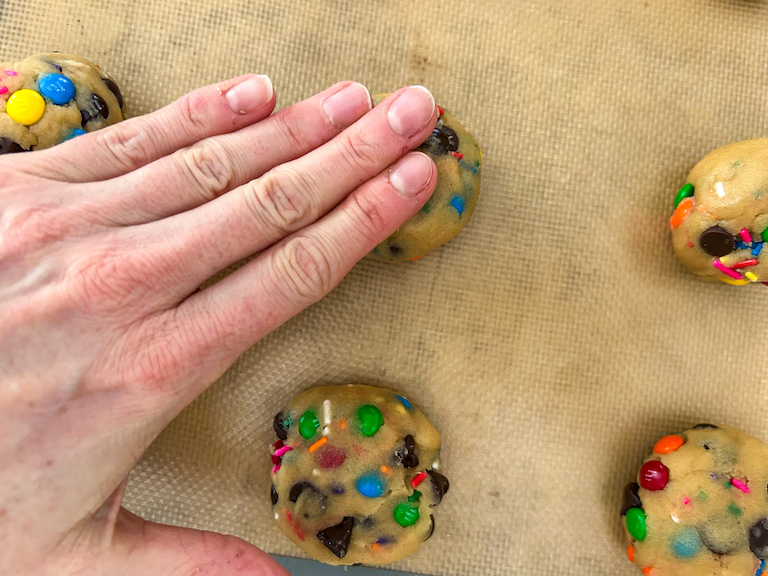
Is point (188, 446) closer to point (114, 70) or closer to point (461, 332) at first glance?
point (461, 332)

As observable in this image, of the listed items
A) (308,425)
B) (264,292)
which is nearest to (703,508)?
(308,425)

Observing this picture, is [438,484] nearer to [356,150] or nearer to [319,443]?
[319,443]

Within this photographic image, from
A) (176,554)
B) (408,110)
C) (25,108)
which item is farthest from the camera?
(25,108)

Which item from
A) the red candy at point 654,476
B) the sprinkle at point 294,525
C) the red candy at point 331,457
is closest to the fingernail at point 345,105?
the red candy at point 331,457

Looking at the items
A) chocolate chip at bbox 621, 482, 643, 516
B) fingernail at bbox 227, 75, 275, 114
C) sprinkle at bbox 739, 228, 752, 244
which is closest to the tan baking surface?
chocolate chip at bbox 621, 482, 643, 516

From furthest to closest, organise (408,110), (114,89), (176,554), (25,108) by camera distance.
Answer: (114,89) → (25,108) → (408,110) → (176,554)

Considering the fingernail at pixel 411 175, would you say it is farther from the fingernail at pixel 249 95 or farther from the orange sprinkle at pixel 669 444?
the orange sprinkle at pixel 669 444

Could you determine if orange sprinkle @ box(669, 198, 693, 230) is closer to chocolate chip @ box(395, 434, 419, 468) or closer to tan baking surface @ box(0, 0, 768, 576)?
tan baking surface @ box(0, 0, 768, 576)

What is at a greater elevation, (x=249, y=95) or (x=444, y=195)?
(x=249, y=95)
